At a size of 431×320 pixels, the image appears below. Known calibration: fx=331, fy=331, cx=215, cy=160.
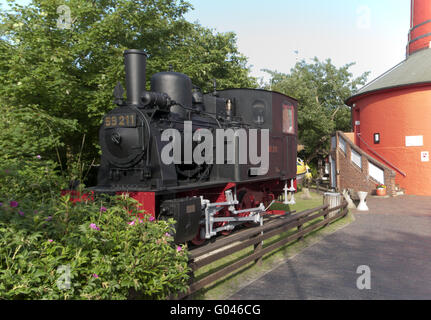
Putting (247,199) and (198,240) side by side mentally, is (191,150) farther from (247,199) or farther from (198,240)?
(247,199)

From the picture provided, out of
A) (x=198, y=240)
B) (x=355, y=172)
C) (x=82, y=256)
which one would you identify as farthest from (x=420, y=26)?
(x=82, y=256)

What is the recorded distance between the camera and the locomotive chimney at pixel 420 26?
61.9 ft

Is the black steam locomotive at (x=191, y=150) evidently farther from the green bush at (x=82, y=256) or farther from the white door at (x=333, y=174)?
the white door at (x=333, y=174)

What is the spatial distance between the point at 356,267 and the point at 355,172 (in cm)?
1252

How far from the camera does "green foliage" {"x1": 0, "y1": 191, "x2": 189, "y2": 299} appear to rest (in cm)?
274

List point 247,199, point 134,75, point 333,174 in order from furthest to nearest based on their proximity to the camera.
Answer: point 333,174 → point 247,199 → point 134,75

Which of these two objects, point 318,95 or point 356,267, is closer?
point 356,267

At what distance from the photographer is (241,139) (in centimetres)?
764

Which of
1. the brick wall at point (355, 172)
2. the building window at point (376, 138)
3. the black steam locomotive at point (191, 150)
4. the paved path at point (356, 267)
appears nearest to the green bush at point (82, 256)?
the paved path at point (356, 267)

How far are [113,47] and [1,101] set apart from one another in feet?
13.0

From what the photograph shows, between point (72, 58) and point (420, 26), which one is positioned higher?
point (420, 26)

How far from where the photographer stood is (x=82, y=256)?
3.04 m
